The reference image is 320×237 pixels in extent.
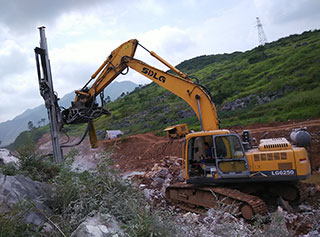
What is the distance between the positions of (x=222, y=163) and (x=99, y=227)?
15.7 ft

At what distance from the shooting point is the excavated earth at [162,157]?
32.7 ft

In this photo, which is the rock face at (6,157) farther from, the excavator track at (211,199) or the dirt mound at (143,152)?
the dirt mound at (143,152)

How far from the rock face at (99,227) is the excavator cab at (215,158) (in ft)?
14.4

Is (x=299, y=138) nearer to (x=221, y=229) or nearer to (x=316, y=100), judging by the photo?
(x=221, y=229)

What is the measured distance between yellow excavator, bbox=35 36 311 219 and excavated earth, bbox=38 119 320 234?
865mm

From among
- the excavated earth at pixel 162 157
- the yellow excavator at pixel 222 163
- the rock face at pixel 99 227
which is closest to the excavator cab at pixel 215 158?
the yellow excavator at pixel 222 163

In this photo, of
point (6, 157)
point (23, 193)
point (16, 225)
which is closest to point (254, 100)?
point (6, 157)

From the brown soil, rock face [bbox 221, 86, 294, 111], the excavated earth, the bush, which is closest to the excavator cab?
the excavated earth

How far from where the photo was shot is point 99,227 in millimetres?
3699

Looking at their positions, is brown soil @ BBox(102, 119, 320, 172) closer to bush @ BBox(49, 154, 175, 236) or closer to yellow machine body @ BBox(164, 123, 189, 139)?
yellow machine body @ BBox(164, 123, 189, 139)

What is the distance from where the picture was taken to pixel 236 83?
38000 millimetres

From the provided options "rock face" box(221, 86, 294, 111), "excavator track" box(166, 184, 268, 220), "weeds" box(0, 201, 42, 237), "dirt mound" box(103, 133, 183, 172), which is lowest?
"excavator track" box(166, 184, 268, 220)

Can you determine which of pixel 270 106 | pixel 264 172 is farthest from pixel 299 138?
pixel 270 106

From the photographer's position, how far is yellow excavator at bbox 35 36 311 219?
7.38 m
